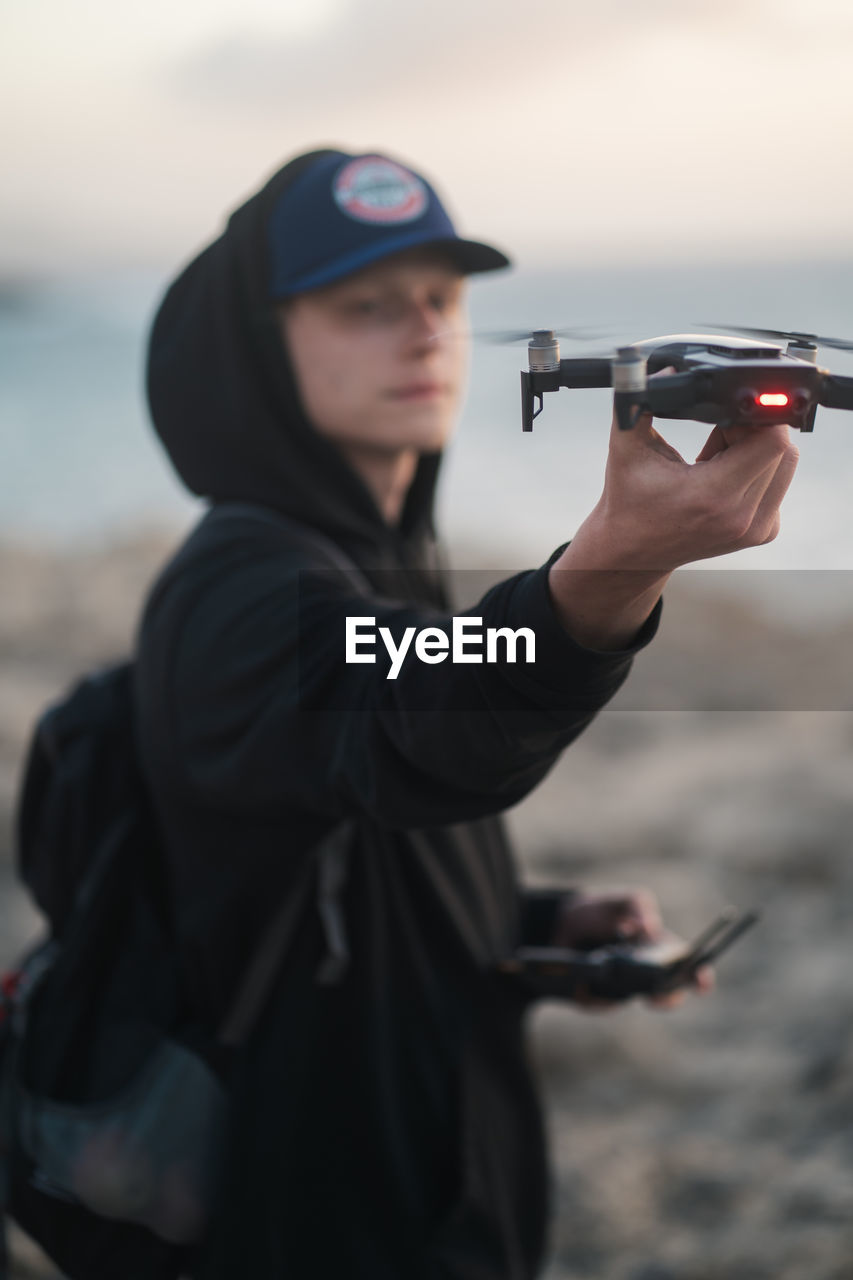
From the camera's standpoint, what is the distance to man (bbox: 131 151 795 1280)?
1.29 metres

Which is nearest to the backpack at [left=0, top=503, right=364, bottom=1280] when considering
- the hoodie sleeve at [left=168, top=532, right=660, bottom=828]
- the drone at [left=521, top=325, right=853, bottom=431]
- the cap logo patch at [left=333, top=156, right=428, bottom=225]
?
the hoodie sleeve at [left=168, top=532, right=660, bottom=828]

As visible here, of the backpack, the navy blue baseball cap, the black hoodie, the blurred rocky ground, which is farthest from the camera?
the blurred rocky ground

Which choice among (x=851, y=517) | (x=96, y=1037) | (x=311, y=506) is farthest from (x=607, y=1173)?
(x=851, y=517)

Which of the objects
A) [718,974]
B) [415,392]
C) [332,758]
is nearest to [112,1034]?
[332,758]

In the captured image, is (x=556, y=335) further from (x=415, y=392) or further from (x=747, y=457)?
(x=415, y=392)

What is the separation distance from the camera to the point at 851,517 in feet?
3.42

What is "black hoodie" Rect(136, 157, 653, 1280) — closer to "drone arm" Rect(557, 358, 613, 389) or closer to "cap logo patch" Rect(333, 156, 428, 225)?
"cap logo patch" Rect(333, 156, 428, 225)

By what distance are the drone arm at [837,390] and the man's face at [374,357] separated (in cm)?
97

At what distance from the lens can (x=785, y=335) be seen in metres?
0.91

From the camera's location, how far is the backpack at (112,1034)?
1558 mm
